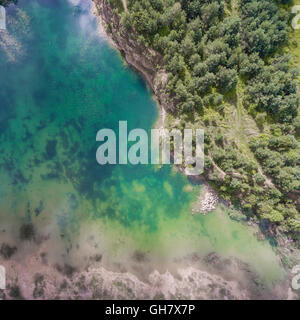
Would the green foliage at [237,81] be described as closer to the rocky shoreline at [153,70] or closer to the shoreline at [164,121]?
the rocky shoreline at [153,70]

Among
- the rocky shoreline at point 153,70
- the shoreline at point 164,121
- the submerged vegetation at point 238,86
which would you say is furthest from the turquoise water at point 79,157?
the submerged vegetation at point 238,86

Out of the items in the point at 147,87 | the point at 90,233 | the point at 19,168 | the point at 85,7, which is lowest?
the point at 90,233

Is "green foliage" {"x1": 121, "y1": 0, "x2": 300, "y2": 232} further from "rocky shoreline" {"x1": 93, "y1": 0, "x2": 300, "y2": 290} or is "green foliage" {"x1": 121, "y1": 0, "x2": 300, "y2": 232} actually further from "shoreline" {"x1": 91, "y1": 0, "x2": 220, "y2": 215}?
"shoreline" {"x1": 91, "y1": 0, "x2": 220, "y2": 215}

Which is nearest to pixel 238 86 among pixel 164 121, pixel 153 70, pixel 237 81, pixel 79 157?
pixel 237 81
